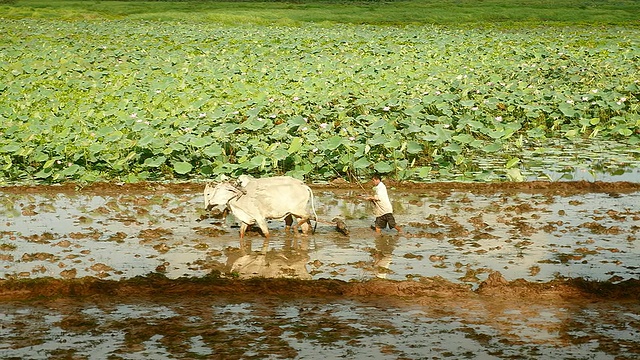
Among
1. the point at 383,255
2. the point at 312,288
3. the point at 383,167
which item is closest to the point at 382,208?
the point at 383,255

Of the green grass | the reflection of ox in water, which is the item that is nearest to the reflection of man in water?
the reflection of ox in water

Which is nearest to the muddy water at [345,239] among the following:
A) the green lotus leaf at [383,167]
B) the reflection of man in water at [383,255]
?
the reflection of man in water at [383,255]

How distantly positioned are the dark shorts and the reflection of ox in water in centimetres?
92

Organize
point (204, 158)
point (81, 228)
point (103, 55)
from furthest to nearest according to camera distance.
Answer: point (103, 55)
point (204, 158)
point (81, 228)

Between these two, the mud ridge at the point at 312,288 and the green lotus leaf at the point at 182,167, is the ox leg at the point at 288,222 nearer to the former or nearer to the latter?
the mud ridge at the point at 312,288

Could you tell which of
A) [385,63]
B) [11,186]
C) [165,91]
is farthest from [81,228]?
[385,63]

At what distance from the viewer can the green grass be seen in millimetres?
58031

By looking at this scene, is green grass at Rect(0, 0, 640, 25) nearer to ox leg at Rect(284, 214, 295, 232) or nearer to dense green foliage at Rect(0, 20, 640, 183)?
dense green foliage at Rect(0, 20, 640, 183)

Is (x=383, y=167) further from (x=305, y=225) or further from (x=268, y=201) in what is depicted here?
(x=268, y=201)

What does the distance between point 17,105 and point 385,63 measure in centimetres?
1197

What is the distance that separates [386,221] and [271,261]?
172cm

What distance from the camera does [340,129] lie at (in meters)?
17.4

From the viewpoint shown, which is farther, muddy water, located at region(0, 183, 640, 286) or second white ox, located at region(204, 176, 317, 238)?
second white ox, located at region(204, 176, 317, 238)

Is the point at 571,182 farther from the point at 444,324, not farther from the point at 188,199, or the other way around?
the point at 444,324
